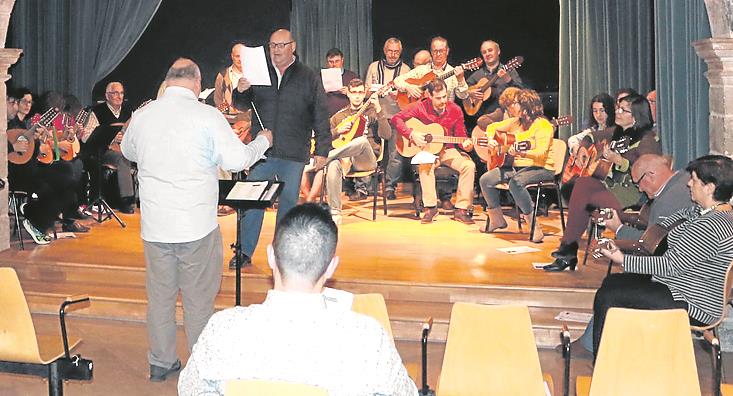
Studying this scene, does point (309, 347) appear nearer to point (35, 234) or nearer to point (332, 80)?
point (35, 234)

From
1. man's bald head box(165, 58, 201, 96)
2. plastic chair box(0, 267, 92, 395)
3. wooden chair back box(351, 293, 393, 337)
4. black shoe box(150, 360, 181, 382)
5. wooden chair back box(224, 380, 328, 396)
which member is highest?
man's bald head box(165, 58, 201, 96)

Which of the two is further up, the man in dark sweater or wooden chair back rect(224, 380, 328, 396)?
the man in dark sweater

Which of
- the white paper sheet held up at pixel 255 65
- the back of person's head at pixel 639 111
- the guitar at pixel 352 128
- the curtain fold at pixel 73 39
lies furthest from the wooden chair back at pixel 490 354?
the curtain fold at pixel 73 39

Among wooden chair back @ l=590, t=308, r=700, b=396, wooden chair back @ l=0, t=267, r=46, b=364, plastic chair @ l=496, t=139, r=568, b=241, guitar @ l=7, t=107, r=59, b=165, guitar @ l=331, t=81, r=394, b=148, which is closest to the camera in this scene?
wooden chair back @ l=590, t=308, r=700, b=396

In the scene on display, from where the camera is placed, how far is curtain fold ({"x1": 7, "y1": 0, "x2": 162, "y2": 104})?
1076 centimetres

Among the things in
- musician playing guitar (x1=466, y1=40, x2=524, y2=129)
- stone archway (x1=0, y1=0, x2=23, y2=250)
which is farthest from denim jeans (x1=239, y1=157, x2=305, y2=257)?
musician playing guitar (x1=466, y1=40, x2=524, y2=129)

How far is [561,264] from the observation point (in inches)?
274

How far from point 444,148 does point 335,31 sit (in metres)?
3.19

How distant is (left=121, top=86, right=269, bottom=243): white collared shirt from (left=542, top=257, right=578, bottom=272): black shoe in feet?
8.24

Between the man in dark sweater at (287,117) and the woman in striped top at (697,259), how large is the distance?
2.40m

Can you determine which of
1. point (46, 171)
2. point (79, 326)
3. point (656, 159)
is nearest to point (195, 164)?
point (79, 326)

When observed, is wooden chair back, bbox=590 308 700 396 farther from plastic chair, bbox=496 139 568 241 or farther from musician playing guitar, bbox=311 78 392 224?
musician playing guitar, bbox=311 78 392 224

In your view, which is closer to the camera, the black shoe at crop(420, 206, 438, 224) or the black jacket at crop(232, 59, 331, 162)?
the black jacket at crop(232, 59, 331, 162)

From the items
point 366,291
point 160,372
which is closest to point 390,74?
point 366,291
